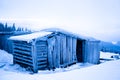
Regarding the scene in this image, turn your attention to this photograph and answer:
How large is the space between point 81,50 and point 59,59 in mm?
3921

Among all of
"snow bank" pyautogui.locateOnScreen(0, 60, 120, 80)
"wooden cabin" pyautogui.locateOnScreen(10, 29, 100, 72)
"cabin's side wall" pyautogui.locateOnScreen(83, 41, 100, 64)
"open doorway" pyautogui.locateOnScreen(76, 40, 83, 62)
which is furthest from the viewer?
"open doorway" pyautogui.locateOnScreen(76, 40, 83, 62)

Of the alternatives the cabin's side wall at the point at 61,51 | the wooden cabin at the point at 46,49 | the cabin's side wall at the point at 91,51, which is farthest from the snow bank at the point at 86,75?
the cabin's side wall at the point at 91,51

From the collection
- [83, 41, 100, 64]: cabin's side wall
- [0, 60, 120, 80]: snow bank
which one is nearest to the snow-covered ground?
[0, 60, 120, 80]: snow bank

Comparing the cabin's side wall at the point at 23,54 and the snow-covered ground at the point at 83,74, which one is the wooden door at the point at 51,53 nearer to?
the cabin's side wall at the point at 23,54

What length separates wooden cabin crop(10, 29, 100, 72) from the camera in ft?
32.0

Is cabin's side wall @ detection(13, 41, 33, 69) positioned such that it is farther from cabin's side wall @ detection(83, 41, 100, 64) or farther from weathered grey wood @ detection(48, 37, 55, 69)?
cabin's side wall @ detection(83, 41, 100, 64)

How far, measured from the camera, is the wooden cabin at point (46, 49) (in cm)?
974

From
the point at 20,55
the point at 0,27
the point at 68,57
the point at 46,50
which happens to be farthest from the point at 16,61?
the point at 0,27

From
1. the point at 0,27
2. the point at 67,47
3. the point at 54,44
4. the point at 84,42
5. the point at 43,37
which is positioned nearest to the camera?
the point at 43,37

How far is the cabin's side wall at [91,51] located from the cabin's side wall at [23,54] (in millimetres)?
6075

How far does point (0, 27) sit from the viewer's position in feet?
70.0

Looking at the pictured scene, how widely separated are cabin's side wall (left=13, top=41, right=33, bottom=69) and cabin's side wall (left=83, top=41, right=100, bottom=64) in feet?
19.9

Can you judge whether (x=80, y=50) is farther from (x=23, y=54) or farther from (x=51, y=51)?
(x=23, y=54)

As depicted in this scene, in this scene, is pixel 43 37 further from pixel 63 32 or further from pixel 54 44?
pixel 63 32
